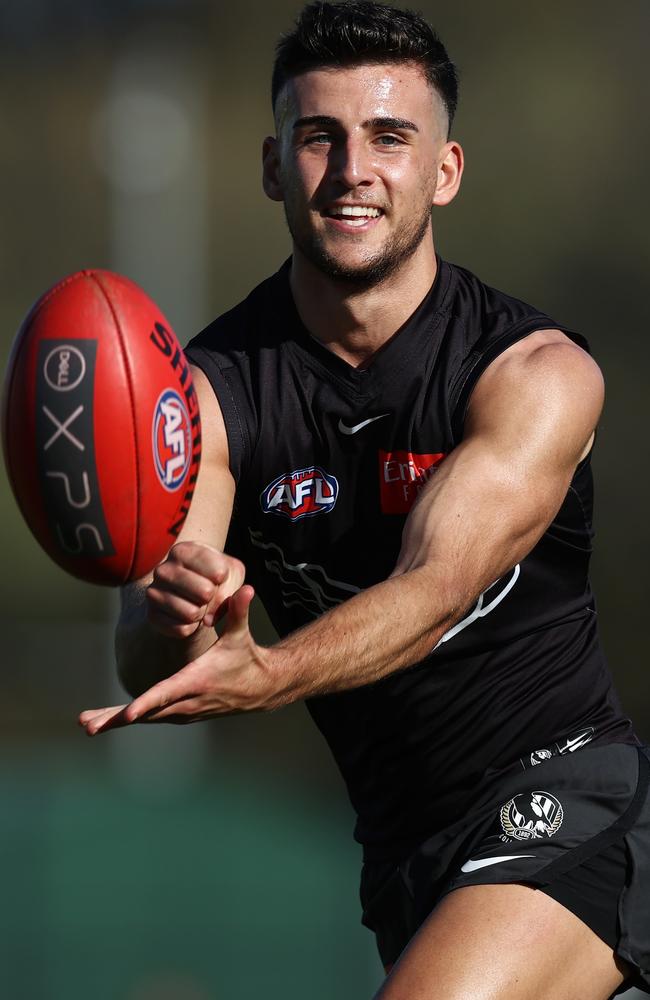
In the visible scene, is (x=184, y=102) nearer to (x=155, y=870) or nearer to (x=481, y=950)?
(x=155, y=870)

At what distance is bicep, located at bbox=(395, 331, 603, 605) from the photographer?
2.69 meters

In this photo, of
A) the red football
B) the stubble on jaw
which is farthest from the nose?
the red football

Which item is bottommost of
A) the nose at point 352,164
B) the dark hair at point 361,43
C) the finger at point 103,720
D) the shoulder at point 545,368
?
the finger at point 103,720

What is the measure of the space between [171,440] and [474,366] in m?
0.74

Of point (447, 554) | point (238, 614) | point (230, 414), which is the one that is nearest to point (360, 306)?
point (230, 414)

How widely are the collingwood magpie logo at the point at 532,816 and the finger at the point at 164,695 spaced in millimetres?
893

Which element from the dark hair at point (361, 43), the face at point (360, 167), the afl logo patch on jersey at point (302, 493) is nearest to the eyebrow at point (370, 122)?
the face at point (360, 167)

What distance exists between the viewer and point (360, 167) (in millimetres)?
3084

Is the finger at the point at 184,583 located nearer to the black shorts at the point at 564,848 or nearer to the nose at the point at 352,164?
the black shorts at the point at 564,848

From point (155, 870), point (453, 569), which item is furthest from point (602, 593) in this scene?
point (453, 569)

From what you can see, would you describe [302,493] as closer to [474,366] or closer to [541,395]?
[474,366]

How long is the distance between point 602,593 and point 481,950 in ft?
18.0

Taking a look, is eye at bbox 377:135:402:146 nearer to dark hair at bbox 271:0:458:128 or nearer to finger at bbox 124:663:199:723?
dark hair at bbox 271:0:458:128

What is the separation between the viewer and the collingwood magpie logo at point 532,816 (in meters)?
2.81
